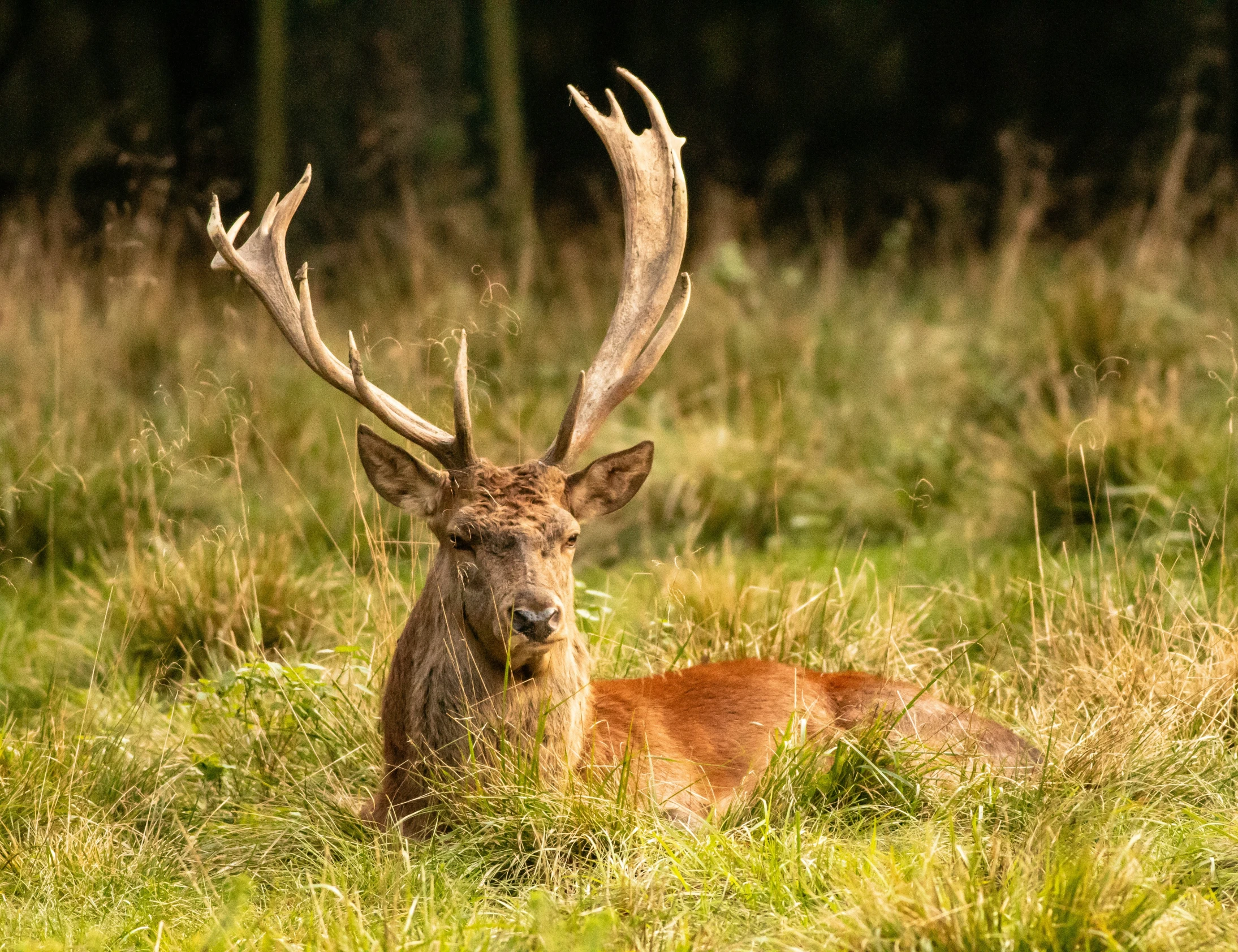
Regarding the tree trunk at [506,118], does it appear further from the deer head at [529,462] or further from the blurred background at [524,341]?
the deer head at [529,462]

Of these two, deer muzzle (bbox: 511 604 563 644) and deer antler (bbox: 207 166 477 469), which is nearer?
deer muzzle (bbox: 511 604 563 644)

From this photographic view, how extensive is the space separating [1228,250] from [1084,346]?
11.9 ft

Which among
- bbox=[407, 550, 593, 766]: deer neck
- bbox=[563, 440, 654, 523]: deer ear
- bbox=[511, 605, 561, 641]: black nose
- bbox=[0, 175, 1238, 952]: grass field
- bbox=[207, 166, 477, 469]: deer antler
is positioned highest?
bbox=[207, 166, 477, 469]: deer antler

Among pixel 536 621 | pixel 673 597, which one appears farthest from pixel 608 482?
pixel 673 597

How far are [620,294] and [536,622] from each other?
1.21 m

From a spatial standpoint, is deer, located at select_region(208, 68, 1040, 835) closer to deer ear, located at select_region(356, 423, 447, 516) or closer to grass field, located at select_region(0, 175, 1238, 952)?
deer ear, located at select_region(356, 423, 447, 516)

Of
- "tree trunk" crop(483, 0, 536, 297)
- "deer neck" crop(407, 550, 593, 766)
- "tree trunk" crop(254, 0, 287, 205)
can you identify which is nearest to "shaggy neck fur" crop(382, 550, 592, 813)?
"deer neck" crop(407, 550, 593, 766)

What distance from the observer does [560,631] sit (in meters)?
3.99

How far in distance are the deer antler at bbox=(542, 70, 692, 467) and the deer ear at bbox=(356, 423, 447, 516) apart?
0.32 metres

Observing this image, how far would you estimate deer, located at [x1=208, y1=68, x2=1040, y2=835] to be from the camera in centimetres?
415

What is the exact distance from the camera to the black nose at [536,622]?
393 cm

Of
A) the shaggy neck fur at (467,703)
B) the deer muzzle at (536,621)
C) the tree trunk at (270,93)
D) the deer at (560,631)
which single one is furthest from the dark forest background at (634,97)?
the deer muzzle at (536,621)

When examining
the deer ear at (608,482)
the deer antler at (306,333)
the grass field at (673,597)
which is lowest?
the grass field at (673,597)

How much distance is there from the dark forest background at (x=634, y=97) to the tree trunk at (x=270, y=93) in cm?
2
